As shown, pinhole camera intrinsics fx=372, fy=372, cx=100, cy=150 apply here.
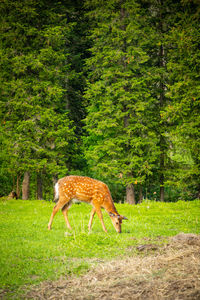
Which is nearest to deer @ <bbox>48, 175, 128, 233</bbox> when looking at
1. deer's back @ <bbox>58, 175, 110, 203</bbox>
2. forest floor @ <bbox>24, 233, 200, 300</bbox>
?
deer's back @ <bbox>58, 175, 110, 203</bbox>

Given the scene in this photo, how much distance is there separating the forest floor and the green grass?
0.48m

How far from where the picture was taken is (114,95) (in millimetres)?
18875

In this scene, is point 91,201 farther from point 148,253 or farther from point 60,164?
point 60,164

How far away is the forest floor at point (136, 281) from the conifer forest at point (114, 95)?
37.5 feet

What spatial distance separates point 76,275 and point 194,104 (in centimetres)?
1361

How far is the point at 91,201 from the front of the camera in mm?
10336

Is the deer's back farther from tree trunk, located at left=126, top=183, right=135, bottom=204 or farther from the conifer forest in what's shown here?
tree trunk, located at left=126, top=183, right=135, bottom=204

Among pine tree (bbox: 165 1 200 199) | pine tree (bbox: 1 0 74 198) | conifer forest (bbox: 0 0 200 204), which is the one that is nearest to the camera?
pine tree (bbox: 165 1 200 199)

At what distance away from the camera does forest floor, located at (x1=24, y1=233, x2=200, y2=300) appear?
16.5ft

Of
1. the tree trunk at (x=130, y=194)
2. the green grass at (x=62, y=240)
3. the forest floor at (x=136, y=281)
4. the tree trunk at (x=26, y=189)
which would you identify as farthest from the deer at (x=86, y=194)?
the tree trunk at (x=26, y=189)

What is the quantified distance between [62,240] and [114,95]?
11.3 m

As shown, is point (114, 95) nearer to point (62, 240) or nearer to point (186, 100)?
point (186, 100)

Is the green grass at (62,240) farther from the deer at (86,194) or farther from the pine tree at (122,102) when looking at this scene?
the pine tree at (122,102)

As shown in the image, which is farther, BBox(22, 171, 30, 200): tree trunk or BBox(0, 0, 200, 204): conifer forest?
BBox(22, 171, 30, 200): tree trunk
